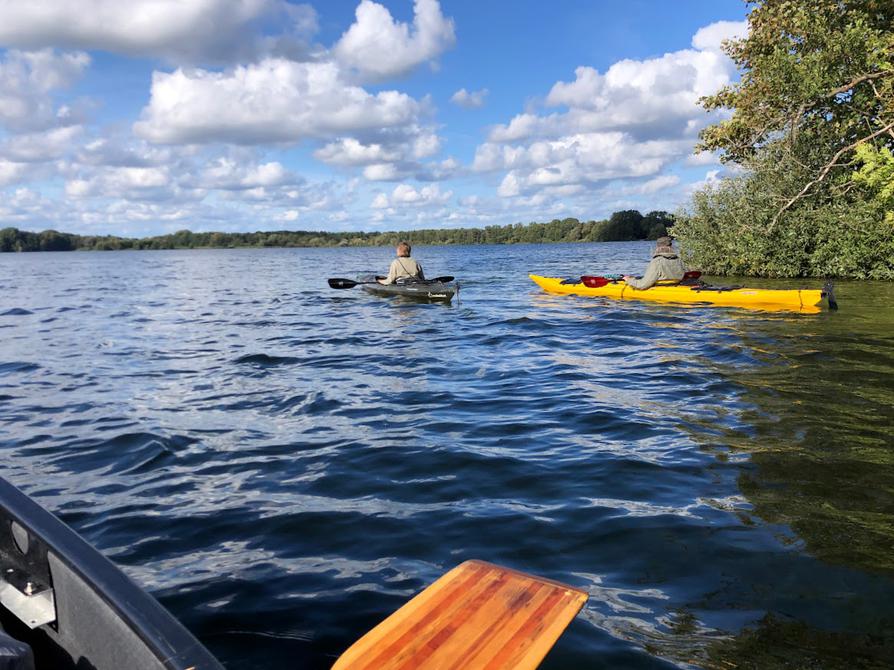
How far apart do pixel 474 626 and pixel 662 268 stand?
15771 millimetres

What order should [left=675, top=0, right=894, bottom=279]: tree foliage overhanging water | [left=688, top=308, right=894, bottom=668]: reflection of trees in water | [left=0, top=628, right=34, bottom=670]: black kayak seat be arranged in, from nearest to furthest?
1. [left=0, top=628, right=34, bottom=670]: black kayak seat
2. [left=688, top=308, right=894, bottom=668]: reflection of trees in water
3. [left=675, top=0, right=894, bottom=279]: tree foliage overhanging water

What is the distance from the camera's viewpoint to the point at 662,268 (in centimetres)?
1714

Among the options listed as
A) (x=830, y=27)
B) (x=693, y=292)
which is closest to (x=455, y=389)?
(x=693, y=292)

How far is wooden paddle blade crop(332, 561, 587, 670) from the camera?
2.56 m

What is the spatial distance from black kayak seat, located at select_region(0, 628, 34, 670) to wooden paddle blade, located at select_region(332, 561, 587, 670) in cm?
107

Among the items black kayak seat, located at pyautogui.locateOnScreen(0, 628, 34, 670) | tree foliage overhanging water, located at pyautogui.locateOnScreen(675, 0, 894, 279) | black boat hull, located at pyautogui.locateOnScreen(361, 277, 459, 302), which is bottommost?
A: black kayak seat, located at pyautogui.locateOnScreen(0, 628, 34, 670)

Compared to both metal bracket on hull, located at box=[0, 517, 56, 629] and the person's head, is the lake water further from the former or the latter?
the person's head

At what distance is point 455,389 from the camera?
30.2 ft

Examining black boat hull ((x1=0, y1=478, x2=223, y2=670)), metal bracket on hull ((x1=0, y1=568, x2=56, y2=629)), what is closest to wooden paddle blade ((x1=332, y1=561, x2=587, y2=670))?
black boat hull ((x1=0, y1=478, x2=223, y2=670))

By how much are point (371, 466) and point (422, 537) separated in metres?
1.61

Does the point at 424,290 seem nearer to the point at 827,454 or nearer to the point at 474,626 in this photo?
the point at 827,454

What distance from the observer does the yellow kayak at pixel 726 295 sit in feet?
48.8

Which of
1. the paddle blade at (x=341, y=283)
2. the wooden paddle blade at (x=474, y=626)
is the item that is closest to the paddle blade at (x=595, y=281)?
the paddle blade at (x=341, y=283)

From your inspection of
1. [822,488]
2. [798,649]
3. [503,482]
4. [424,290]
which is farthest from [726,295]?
[798,649]
